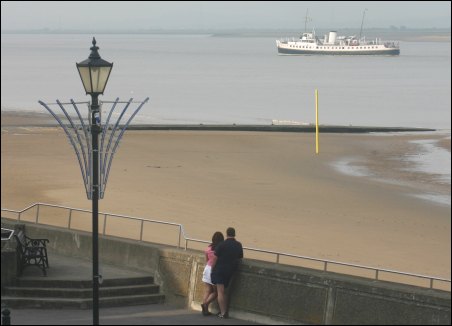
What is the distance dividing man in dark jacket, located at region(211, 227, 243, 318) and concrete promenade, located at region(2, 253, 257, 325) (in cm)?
29

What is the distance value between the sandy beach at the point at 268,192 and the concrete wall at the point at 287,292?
8.38m

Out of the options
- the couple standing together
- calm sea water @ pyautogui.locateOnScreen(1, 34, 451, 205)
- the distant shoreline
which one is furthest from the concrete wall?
the distant shoreline

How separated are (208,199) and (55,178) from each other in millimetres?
6594

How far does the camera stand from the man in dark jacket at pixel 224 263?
13.2m

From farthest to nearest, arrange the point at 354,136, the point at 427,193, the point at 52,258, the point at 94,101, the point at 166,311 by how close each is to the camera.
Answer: the point at 354,136
the point at 427,193
the point at 52,258
the point at 166,311
the point at 94,101

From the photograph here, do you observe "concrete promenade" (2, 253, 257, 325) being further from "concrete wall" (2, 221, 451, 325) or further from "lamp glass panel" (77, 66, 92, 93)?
"lamp glass panel" (77, 66, 92, 93)

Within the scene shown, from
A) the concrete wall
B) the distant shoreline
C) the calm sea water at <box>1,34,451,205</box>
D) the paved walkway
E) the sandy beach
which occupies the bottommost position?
the paved walkway

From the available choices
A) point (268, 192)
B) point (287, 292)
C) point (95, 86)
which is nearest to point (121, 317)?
point (287, 292)

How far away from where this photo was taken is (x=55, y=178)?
3547 centimetres

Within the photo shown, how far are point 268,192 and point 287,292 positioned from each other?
20745 mm

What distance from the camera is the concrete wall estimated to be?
11.7 meters

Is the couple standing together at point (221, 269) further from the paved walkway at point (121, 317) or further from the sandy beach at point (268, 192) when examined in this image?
the sandy beach at point (268, 192)

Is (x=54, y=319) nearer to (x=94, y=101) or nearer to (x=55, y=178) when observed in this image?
(x=94, y=101)

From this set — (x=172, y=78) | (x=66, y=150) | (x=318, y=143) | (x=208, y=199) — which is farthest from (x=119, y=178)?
(x=172, y=78)
